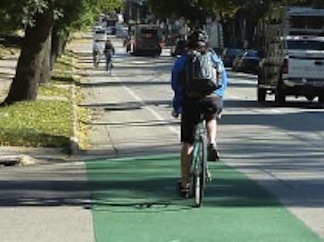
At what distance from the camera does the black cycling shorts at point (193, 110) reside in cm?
927

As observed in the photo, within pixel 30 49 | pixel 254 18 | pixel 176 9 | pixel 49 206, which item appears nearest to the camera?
pixel 49 206

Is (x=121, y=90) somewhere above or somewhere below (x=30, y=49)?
below

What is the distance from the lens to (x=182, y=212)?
29.3 feet

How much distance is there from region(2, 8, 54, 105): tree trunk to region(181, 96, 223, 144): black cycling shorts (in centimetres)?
1346

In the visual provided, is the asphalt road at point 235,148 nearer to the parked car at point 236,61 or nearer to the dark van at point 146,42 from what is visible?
the parked car at point 236,61

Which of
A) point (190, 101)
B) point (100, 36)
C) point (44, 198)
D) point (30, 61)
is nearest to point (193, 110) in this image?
point (190, 101)

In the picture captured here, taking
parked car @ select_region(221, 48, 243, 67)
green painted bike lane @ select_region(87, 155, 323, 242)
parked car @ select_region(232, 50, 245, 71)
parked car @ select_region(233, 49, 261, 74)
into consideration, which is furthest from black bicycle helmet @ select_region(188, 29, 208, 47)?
parked car @ select_region(221, 48, 243, 67)

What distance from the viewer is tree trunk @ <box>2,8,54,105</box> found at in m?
22.6

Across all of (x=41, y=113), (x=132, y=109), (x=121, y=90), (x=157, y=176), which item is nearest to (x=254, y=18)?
(x=121, y=90)

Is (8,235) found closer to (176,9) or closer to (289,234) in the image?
(289,234)

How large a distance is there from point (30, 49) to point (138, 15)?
470 feet

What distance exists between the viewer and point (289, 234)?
7863 millimetres

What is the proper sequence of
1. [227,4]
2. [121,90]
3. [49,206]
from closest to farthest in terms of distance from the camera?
[49,206] < [121,90] < [227,4]

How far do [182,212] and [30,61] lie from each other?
14565mm
